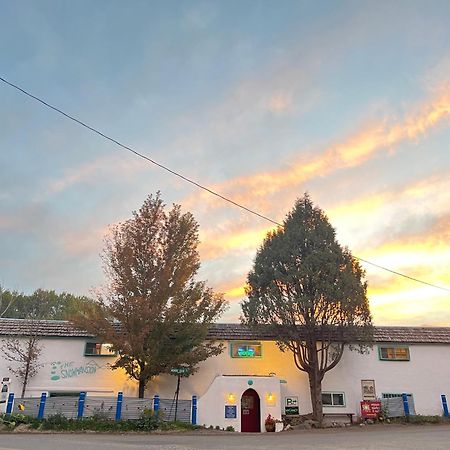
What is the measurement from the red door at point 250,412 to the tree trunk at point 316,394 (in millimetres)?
2985

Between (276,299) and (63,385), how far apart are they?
12706mm

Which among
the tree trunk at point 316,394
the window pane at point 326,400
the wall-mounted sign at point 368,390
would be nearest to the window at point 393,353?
the wall-mounted sign at point 368,390

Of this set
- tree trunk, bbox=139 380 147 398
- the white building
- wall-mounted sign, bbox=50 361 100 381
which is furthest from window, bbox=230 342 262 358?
wall-mounted sign, bbox=50 361 100 381

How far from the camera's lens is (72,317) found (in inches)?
878

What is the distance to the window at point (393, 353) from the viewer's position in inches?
1016

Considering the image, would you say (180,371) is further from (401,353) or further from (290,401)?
(401,353)

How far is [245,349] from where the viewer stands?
25.4 metres

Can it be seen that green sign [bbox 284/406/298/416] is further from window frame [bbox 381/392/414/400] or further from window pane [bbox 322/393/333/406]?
window frame [bbox 381/392/414/400]

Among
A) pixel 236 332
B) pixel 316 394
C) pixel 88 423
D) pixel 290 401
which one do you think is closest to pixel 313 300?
pixel 316 394

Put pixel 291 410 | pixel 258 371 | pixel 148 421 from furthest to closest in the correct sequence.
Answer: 1. pixel 258 371
2. pixel 291 410
3. pixel 148 421

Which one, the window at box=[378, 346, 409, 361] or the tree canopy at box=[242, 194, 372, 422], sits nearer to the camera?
the tree canopy at box=[242, 194, 372, 422]

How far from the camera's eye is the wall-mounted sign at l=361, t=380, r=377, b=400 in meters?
24.9

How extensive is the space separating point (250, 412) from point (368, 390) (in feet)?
23.9

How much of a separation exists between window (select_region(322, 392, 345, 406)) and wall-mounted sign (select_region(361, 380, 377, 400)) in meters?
1.31
